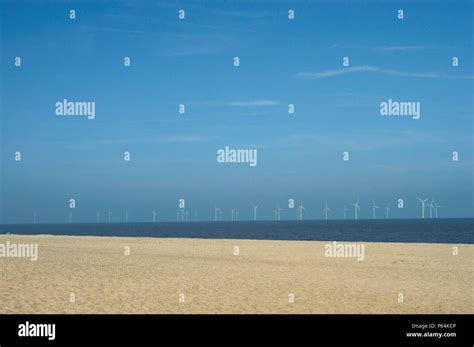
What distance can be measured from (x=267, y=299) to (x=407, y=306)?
5512 mm

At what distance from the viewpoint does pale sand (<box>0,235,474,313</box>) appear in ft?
61.2

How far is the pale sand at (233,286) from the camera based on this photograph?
61.2 ft

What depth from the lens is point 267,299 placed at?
20391 millimetres

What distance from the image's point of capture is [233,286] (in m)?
23.5

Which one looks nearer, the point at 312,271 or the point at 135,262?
the point at 312,271
